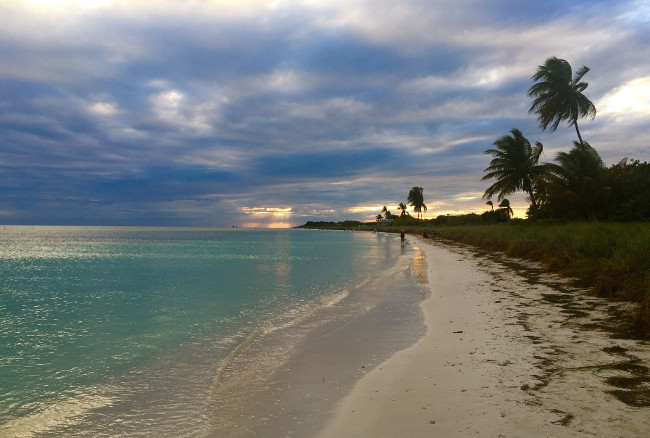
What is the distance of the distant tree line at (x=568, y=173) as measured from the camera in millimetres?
26750

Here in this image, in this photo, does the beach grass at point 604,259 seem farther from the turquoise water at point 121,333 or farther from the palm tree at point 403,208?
the palm tree at point 403,208

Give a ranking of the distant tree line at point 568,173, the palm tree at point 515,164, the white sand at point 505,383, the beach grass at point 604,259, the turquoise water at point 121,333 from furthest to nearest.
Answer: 1. the palm tree at point 515,164
2. the distant tree line at point 568,173
3. the beach grass at point 604,259
4. the turquoise water at point 121,333
5. the white sand at point 505,383

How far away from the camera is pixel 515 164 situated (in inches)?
1539

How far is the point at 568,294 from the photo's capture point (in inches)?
453

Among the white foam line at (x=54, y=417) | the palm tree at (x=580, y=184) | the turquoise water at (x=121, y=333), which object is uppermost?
the palm tree at (x=580, y=184)

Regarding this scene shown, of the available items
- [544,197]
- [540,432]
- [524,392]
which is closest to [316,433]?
[540,432]

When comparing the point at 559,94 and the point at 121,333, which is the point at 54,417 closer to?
the point at 121,333

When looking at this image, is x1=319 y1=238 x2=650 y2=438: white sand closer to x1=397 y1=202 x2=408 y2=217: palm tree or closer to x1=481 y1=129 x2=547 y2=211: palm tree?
x1=481 y1=129 x2=547 y2=211: palm tree

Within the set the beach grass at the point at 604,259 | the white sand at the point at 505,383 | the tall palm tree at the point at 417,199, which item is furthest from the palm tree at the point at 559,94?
the tall palm tree at the point at 417,199

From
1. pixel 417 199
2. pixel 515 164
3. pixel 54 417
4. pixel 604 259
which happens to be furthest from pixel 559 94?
pixel 417 199

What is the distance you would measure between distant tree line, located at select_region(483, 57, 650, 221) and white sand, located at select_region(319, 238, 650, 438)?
21675 mm

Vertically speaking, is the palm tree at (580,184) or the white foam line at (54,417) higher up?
the palm tree at (580,184)

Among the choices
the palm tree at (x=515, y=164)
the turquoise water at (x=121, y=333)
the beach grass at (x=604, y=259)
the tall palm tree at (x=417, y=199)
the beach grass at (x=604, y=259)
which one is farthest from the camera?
the tall palm tree at (x=417, y=199)

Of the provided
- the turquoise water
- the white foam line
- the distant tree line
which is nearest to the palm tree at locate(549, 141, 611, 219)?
the distant tree line
